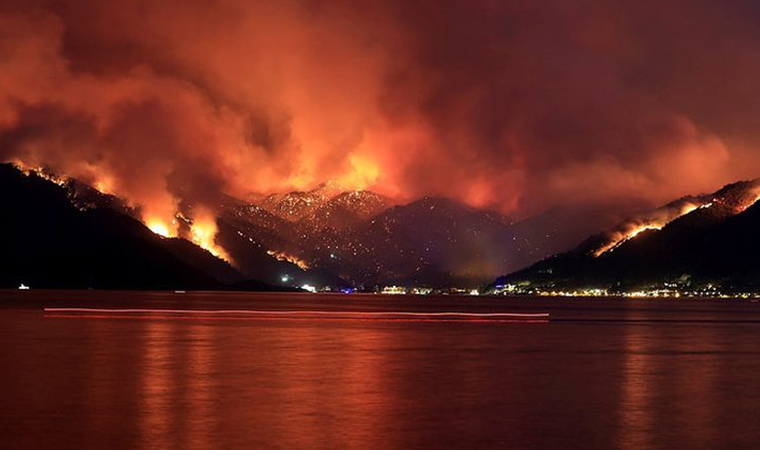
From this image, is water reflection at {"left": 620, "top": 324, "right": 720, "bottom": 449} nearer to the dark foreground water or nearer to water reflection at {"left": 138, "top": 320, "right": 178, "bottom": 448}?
the dark foreground water

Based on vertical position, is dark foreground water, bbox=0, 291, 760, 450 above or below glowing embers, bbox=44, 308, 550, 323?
below

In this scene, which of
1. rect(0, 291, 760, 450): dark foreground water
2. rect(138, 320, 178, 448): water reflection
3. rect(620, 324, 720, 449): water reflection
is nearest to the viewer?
rect(138, 320, 178, 448): water reflection

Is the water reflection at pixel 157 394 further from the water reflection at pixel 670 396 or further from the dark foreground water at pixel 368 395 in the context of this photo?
the water reflection at pixel 670 396

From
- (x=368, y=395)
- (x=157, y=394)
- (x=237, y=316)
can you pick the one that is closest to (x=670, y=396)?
(x=368, y=395)

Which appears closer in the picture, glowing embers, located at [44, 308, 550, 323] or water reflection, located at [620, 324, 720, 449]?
water reflection, located at [620, 324, 720, 449]

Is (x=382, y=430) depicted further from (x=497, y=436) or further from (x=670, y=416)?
(x=670, y=416)

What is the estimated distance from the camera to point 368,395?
105 feet

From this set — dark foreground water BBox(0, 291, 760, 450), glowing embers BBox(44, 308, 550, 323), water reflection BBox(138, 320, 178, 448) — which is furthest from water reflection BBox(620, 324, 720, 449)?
glowing embers BBox(44, 308, 550, 323)

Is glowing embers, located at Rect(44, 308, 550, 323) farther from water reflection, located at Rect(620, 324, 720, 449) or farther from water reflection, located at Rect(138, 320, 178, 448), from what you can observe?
water reflection, located at Rect(620, 324, 720, 449)

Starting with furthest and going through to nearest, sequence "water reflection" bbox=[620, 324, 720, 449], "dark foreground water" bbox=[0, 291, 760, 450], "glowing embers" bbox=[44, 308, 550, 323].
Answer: "glowing embers" bbox=[44, 308, 550, 323], "water reflection" bbox=[620, 324, 720, 449], "dark foreground water" bbox=[0, 291, 760, 450]

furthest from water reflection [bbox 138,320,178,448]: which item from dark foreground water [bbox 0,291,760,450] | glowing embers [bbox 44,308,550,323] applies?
glowing embers [bbox 44,308,550,323]

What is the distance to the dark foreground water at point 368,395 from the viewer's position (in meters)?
23.7

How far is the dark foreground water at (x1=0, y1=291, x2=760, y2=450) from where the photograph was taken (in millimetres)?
23672

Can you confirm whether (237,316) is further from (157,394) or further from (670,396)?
(670,396)
